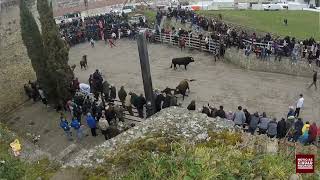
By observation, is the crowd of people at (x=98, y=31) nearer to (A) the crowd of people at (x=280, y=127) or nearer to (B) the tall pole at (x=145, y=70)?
(B) the tall pole at (x=145, y=70)

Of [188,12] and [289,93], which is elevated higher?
[188,12]

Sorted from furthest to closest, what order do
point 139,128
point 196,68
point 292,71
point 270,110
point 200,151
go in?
1. point 196,68
2. point 292,71
3. point 270,110
4. point 139,128
5. point 200,151

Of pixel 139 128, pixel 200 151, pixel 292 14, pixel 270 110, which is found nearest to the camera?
pixel 200 151

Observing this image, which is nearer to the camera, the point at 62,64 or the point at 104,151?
the point at 104,151

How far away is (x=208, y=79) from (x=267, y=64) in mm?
3719

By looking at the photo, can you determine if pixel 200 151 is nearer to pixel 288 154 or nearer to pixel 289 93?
pixel 288 154

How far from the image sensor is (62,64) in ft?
74.0

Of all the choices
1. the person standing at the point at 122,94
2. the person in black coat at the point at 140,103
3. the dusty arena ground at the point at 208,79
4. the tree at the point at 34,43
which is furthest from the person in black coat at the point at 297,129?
the tree at the point at 34,43

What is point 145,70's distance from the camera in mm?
19016

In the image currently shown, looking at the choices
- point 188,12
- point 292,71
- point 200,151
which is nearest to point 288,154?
point 200,151

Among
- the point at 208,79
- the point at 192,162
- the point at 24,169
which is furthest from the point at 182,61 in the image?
the point at 192,162

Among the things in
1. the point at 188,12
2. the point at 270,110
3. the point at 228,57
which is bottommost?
the point at 270,110

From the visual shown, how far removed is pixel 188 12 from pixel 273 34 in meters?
8.42

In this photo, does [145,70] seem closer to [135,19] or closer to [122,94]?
[122,94]
